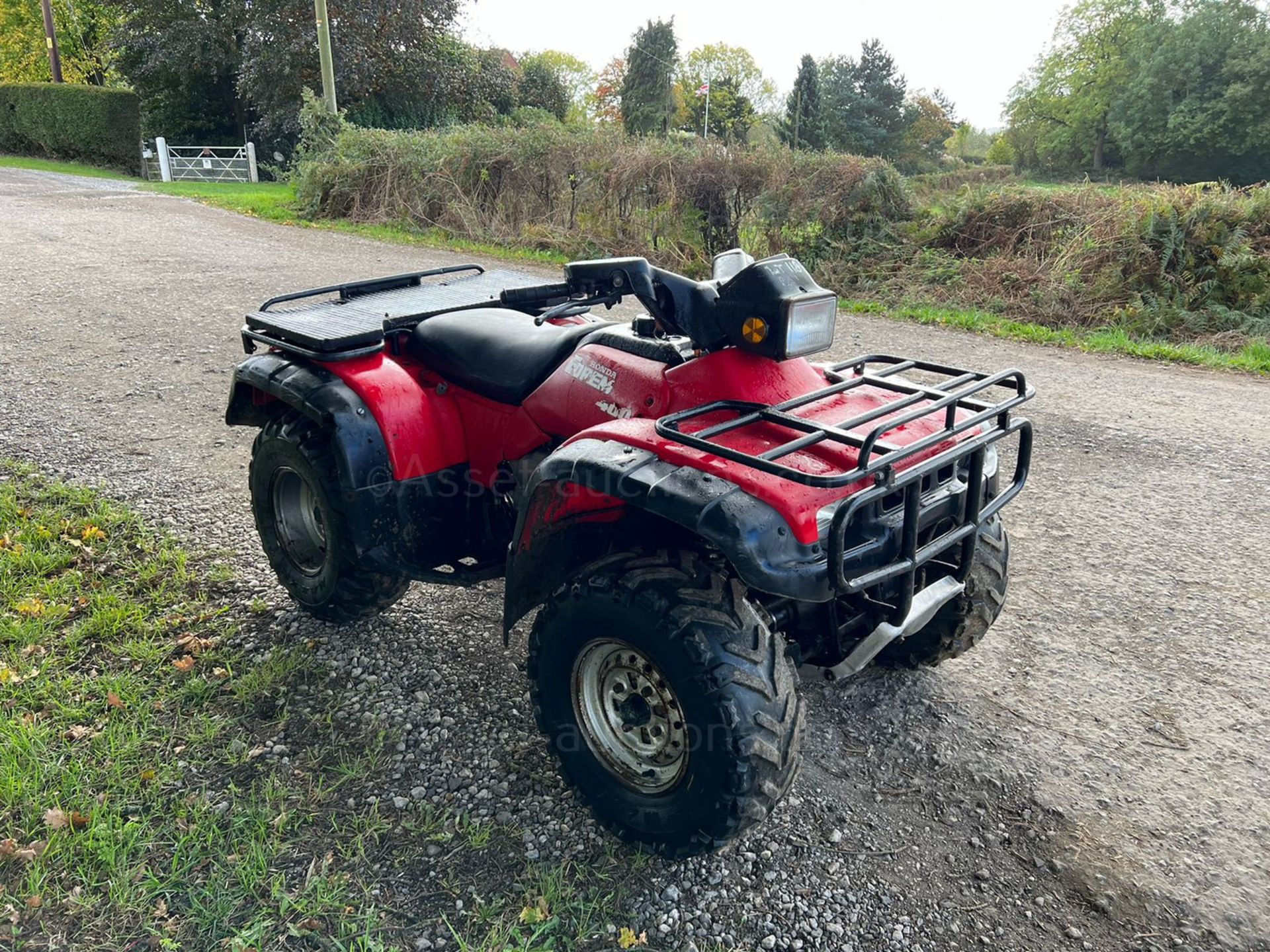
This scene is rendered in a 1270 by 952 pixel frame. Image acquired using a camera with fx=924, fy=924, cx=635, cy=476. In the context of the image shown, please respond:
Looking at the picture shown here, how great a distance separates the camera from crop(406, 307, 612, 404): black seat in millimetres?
3211

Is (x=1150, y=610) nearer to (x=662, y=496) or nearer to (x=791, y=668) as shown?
(x=791, y=668)

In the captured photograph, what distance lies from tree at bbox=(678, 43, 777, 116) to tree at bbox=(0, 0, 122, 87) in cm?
4736

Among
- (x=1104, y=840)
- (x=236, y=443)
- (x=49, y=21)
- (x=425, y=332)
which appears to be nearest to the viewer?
(x=1104, y=840)

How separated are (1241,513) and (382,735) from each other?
15.6 feet

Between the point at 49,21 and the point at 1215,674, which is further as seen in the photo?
the point at 49,21

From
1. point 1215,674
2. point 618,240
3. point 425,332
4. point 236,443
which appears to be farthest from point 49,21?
point 1215,674

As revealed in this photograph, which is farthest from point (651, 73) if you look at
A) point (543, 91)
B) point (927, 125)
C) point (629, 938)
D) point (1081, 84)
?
point (629, 938)

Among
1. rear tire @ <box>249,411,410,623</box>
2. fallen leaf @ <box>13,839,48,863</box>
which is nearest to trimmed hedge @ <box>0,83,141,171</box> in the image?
rear tire @ <box>249,411,410,623</box>

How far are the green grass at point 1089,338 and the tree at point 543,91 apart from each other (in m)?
31.6

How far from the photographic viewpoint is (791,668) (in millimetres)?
2572

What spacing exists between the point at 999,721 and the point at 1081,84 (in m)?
60.8

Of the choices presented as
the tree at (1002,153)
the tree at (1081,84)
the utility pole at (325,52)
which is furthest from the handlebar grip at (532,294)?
the tree at (1002,153)

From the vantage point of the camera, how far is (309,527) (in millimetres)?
3896

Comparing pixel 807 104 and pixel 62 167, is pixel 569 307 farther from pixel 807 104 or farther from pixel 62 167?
pixel 807 104
